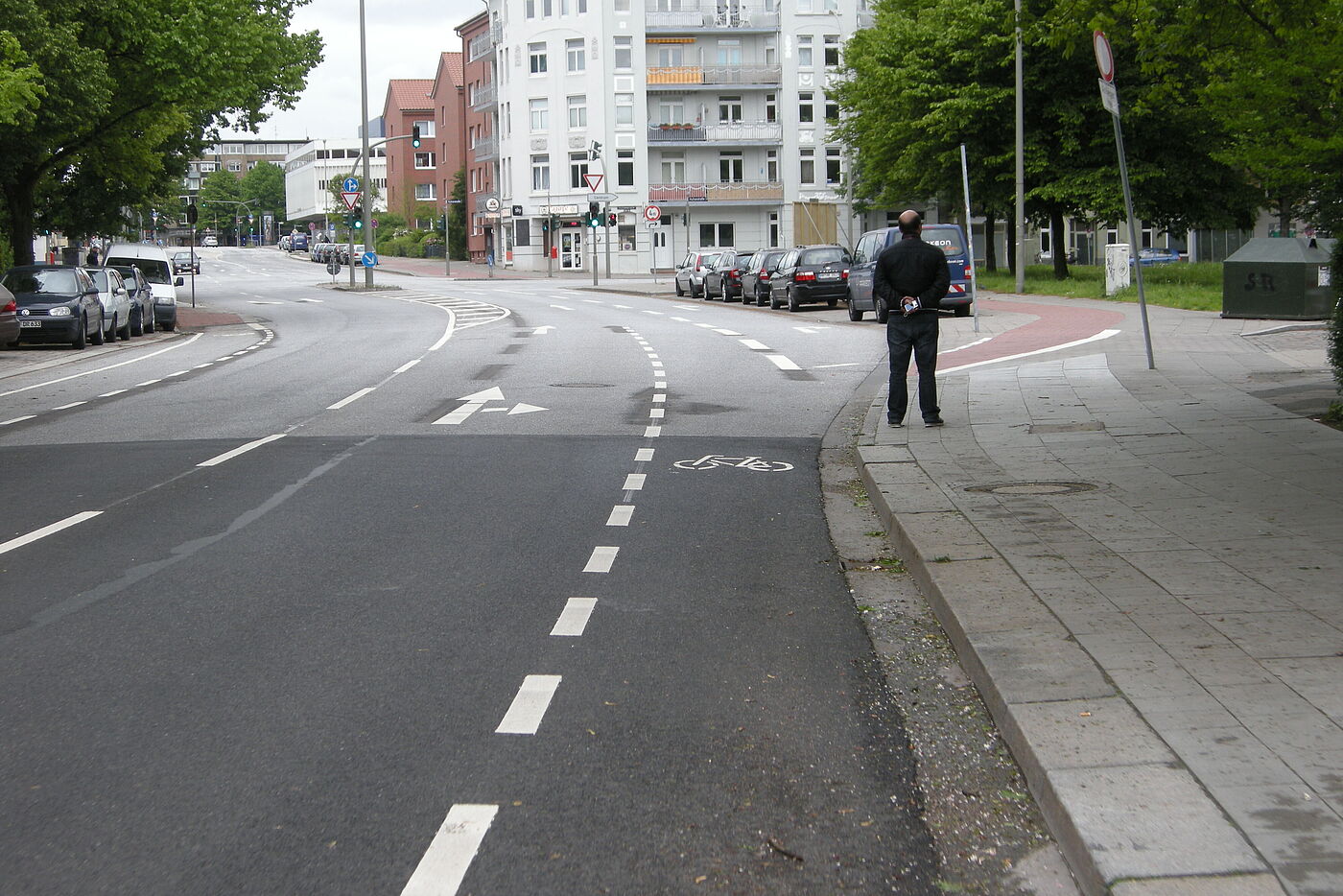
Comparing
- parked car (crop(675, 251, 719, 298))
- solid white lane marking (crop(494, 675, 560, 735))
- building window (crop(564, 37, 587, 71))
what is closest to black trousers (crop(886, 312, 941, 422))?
solid white lane marking (crop(494, 675, 560, 735))

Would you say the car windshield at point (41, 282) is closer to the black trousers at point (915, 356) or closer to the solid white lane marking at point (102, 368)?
the solid white lane marking at point (102, 368)

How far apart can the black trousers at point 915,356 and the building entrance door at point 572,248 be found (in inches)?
2829

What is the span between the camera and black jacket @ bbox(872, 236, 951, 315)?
12469mm

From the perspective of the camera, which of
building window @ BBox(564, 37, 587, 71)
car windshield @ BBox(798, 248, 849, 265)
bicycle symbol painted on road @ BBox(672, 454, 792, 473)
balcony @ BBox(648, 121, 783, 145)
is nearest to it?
bicycle symbol painted on road @ BBox(672, 454, 792, 473)

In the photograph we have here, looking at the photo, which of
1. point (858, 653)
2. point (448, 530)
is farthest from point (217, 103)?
point (858, 653)

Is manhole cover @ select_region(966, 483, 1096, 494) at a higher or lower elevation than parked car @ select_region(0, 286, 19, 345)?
lower

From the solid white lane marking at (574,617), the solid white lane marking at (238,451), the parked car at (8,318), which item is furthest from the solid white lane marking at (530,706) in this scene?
the parked car at (8,318)

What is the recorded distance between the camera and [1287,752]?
4219 millimetres

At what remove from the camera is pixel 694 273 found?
159 ft

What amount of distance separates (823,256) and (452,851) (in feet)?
107

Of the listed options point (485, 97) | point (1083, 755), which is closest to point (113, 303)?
point (1083, 755)

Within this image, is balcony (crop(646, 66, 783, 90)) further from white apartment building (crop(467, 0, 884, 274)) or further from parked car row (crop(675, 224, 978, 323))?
parked car row (crop(675, 224, 978, 323))

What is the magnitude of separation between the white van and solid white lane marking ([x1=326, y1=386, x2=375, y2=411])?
18.6 meters

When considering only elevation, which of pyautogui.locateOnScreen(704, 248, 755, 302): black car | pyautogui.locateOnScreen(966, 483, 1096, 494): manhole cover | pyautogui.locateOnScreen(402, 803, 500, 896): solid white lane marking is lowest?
pyautogui.locateOnScreen(402, 803, 500, 896): solid white lane marking
